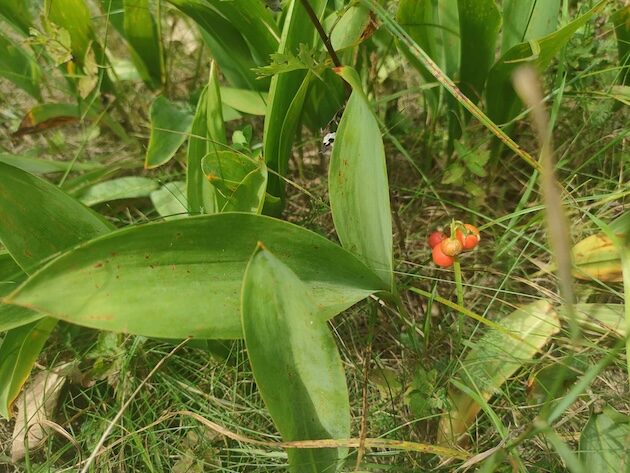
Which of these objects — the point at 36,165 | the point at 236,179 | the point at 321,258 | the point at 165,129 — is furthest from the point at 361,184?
the point at 36,165

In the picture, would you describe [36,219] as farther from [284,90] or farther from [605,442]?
[605,442]

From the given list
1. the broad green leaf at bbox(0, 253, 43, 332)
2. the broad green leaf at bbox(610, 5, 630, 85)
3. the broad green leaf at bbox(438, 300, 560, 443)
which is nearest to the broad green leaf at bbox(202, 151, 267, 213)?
the broad green leaf at bbox(0, 253, 43, 332)

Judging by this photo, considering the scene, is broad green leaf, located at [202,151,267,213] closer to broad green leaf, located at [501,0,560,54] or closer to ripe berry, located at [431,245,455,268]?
ripe berry, located at [431,245,455,268]

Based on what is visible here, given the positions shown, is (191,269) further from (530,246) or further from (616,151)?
(616,151)

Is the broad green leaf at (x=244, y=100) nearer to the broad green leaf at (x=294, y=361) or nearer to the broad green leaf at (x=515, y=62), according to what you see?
the broad green leaf at (x=515, y=62)

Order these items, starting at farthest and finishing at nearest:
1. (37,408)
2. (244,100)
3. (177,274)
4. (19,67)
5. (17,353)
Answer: (19,67) < (244,100) < (37,408) < (17,353) < (177,274)

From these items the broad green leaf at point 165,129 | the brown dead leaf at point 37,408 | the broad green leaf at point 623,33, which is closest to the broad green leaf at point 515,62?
the broad green leaf at point 623,33

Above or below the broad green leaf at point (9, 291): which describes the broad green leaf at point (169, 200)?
below
